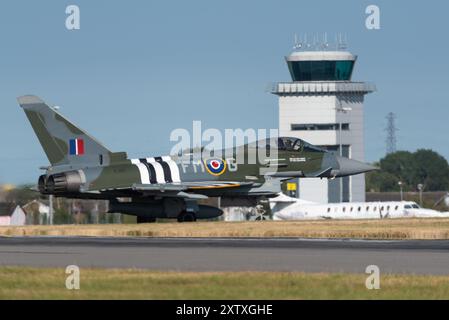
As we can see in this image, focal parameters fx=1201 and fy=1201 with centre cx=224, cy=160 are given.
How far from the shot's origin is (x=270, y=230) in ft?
141

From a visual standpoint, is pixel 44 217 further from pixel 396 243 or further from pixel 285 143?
Answer: pixel 396 243

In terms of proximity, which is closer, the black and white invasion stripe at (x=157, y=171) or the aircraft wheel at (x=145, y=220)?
the black and white invasion stripe at (x=157, y=171)

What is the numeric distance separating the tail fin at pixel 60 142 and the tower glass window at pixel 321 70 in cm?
7553

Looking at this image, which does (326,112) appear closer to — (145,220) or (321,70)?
(321,70)

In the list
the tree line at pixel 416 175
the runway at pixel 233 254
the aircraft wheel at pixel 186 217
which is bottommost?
the tree line at pixel 416 175

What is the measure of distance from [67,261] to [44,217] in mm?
45650

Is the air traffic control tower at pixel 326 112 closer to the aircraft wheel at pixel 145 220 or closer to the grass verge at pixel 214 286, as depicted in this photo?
the aircraft wheel at pixel 145 220

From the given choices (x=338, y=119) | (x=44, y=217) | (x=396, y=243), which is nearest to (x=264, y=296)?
(x=396, y=243)

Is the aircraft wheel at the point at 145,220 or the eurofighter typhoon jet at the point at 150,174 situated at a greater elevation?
the eurofighter typhoon jet at the point at 150,174

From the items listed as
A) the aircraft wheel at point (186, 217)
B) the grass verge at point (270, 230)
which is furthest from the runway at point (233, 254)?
the aircraft wheel at point (186, 217)

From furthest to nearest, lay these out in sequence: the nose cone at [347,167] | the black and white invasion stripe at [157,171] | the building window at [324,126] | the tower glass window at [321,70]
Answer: the building window at [324,126] → the tower glass window at [321,70] → the nose cone at [347,167] → the black and white invasion stripe at [157,171]

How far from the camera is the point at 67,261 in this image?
29.4 metres

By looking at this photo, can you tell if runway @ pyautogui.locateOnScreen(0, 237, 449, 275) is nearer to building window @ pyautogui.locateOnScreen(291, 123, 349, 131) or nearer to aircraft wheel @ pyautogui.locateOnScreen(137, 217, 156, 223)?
aircraft wheel @ pyautogui.locateOnScreen(137, 217, 156, 223)

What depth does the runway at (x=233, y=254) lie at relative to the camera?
27469 millimetres
